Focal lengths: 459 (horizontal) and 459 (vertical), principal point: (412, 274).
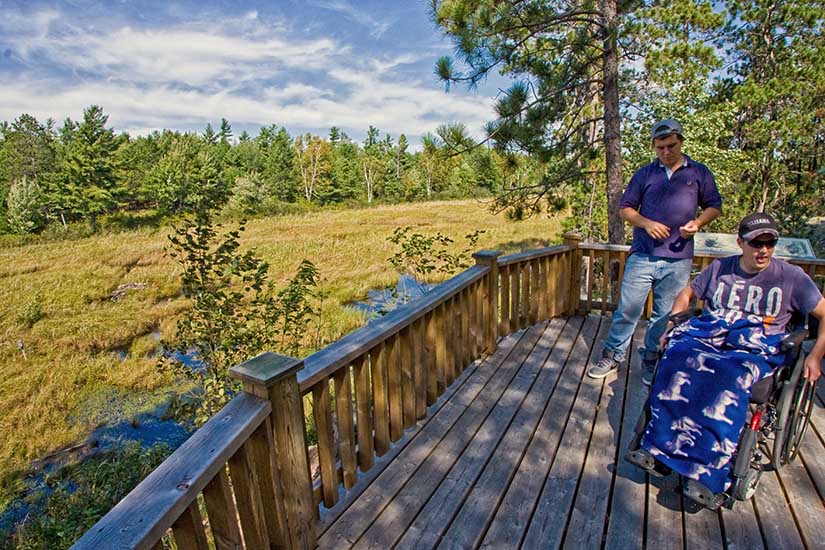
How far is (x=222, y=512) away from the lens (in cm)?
115

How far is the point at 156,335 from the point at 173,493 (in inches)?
394

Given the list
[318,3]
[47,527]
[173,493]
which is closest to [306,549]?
[173,493]

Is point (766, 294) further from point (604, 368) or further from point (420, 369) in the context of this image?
point (420, 369)

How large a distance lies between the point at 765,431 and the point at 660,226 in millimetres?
1173

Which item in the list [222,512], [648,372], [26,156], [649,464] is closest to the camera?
[222,512]

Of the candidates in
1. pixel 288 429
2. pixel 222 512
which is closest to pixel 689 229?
pixel 288 429

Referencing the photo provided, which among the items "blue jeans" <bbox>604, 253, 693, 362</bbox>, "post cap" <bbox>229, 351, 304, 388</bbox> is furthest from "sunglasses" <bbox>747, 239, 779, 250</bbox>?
"post cap" <bbox>229, 351, 304, 388</bbox>

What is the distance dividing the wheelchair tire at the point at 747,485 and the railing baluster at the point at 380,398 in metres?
1.39

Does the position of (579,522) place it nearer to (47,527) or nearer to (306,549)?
(306,549)

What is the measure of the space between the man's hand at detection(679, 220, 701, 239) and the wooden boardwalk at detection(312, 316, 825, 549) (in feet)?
3.17

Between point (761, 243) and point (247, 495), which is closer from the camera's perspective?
point (247, 495)

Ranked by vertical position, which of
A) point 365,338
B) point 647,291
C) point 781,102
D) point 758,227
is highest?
point 781,102

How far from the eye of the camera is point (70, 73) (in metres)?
23.9

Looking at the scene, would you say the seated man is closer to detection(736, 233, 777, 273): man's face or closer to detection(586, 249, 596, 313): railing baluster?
detection(736, 233, 777, 273): man's face
